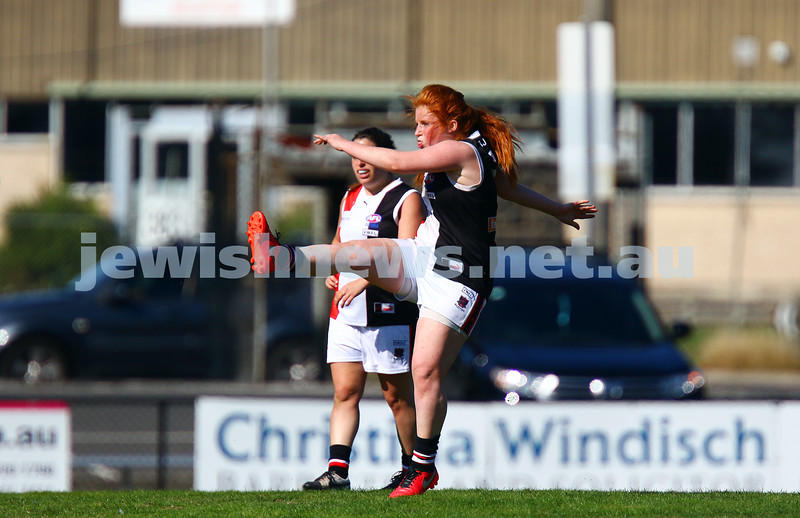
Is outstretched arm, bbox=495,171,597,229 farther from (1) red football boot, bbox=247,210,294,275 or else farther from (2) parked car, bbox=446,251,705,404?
(2) parked car, bbox=446,251,705,404

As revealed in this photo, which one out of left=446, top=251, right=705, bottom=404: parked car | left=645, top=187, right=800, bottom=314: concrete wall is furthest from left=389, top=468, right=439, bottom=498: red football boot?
left=645, top=187, right=800, bottom=314: concrete wall

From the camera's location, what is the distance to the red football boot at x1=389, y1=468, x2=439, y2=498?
578 centimetres

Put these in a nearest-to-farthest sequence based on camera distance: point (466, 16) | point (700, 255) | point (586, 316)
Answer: point (586, 316)
point (700, 255)
point (466, 16)

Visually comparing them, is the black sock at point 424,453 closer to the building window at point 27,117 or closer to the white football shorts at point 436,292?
the white football shorts at point 436,292

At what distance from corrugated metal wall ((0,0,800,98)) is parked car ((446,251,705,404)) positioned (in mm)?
16085

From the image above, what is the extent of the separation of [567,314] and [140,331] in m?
6.84

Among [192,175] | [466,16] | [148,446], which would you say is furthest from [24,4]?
[148,446]

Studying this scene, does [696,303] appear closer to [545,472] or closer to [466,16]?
[466,16]

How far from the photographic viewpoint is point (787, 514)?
5.52 m

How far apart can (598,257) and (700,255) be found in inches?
544

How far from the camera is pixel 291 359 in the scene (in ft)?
52.6

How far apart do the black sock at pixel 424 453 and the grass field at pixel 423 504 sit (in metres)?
0.15


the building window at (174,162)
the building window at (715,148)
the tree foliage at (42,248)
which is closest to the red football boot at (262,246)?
the tree foliage at (42,248)

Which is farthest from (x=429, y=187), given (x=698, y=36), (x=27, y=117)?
(x=27, y=117)
